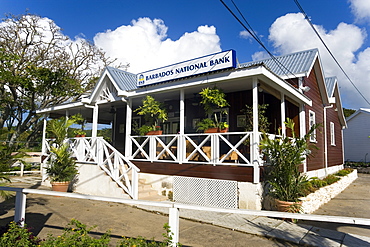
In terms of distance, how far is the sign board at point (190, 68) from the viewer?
6.99m

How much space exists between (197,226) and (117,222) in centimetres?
177

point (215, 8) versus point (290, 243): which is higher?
point (215, 8)

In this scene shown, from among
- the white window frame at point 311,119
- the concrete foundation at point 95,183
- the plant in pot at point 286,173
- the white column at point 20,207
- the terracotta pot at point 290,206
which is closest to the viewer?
the white column at point 20,207

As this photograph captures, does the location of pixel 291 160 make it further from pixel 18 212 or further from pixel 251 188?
pixel 18 212

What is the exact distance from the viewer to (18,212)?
409 centimetres

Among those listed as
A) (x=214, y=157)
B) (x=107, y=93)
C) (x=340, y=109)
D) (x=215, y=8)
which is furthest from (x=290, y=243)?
(x=340, y=109)

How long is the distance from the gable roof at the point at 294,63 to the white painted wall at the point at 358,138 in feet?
54.4

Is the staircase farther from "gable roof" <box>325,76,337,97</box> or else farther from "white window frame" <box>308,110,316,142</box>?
"gable roof" <box>325,76,337,97</box>

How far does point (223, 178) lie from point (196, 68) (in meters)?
3.27

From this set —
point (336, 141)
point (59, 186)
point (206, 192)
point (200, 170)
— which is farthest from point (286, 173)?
point (336, 141)

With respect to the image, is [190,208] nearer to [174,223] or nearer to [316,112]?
[174,223]

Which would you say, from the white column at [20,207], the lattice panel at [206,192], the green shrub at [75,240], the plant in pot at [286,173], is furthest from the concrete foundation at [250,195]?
the white column at [20,207]

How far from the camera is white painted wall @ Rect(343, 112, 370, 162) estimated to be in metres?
24.2

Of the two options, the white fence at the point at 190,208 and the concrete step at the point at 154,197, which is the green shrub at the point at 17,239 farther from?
the concrete step at the point at 154,197
